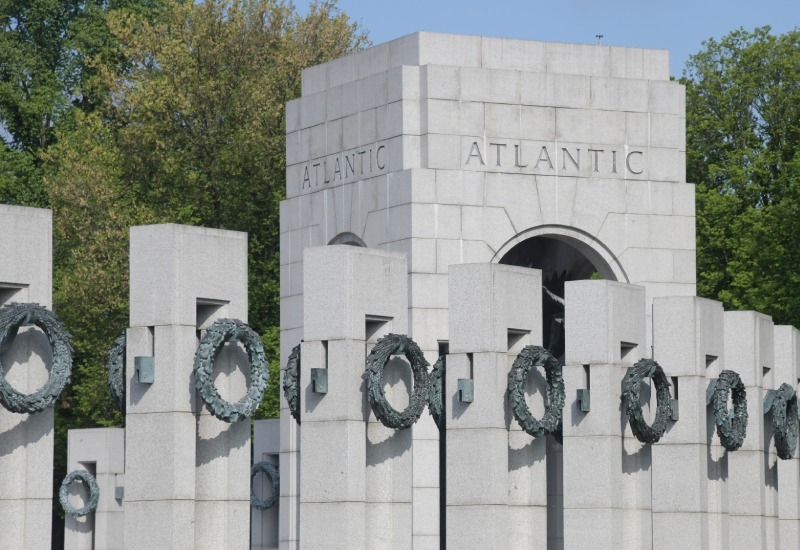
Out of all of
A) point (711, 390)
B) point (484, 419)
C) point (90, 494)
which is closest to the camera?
point (484, 419)

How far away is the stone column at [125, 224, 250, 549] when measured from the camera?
85.5ft

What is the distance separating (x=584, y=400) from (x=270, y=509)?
A: 1189 cm

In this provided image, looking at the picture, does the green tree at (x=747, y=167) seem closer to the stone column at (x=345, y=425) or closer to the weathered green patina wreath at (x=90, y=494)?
the weathered green patina wreath at (x=90, y=494)

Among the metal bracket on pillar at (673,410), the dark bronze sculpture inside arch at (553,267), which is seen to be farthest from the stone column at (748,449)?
the dark bronze sculpture inside arch at (553,267)

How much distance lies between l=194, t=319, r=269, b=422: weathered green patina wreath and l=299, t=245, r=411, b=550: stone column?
98cm

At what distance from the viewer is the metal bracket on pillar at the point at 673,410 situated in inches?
1283

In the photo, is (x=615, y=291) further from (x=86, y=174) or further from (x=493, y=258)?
(x=86, y=174)

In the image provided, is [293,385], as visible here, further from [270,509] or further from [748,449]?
[270,509]

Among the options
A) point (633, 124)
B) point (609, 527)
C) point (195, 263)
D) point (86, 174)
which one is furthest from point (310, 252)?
point (86, 174)

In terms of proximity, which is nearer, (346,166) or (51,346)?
(51,346)

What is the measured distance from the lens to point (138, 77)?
59250 mm

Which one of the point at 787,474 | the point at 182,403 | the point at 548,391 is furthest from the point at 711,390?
the point at 182,403

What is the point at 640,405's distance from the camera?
3145 cm

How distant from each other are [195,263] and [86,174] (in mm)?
30134
